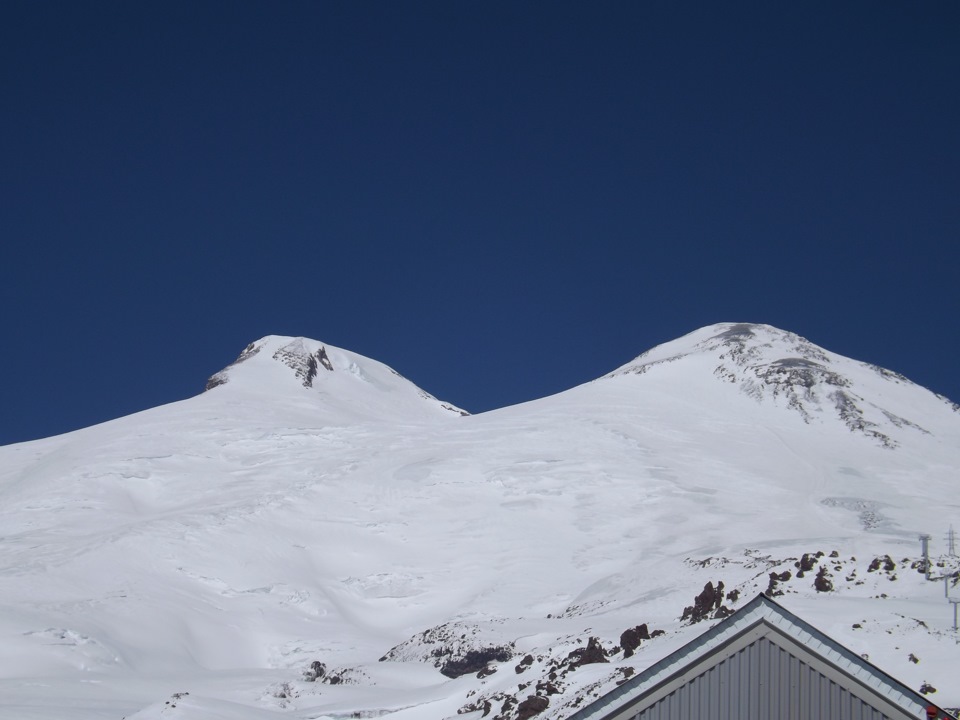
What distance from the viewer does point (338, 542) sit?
47.6 m

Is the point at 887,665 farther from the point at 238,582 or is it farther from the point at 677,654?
the point at 238,582

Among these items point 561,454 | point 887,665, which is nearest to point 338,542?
point 561,454

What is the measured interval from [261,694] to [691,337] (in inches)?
3460

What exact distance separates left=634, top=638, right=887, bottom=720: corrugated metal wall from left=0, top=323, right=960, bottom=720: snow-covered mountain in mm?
7052

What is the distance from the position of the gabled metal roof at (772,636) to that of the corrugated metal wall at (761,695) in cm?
12

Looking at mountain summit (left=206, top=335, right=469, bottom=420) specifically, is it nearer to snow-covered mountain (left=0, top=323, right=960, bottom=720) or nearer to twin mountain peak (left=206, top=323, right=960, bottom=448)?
twin mountain peak (left=206, top=323, right=960, bottom=448)

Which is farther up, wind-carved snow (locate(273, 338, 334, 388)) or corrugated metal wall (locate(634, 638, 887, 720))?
wind-carved snow (locate(273, 338, 334, 388))

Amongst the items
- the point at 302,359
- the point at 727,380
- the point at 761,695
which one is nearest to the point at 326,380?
the point at 302,359

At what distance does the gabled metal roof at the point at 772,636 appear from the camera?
9250 millimetres

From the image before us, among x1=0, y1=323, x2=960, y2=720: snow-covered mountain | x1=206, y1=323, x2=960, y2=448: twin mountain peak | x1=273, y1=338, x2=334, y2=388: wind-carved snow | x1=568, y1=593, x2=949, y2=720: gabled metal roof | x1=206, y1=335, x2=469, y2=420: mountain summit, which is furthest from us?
x1=273, y1=338, x2=334, y2=388: wind-carved snow

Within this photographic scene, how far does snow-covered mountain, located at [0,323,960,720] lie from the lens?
905 inches

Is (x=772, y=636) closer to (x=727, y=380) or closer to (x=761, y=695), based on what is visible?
(x=761, y=695)

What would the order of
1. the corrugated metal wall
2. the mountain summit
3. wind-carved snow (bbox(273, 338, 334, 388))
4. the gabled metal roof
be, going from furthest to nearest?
wind-carved snow (bbox(273, 338, 334, 388)), the mountain summit, the corrugated metal wall, the gabled metal roof

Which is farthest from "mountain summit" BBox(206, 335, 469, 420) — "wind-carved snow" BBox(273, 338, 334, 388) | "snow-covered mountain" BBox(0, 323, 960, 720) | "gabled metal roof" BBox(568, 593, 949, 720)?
"gabled metal roof" BBox(568, 593, 949, 720)
